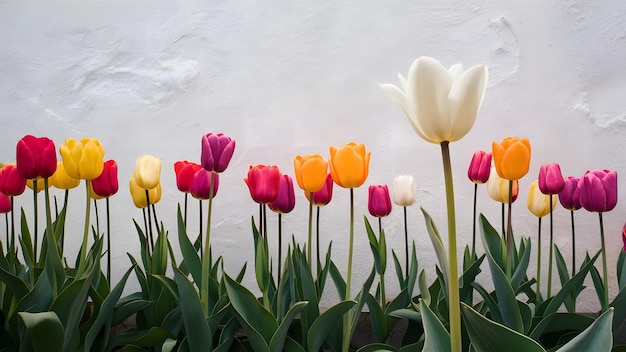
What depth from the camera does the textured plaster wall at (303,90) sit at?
1273mm

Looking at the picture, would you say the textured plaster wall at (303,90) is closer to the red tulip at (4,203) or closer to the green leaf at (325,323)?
the red tulip at (4,203)

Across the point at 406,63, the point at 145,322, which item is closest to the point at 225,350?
the point at 145,322

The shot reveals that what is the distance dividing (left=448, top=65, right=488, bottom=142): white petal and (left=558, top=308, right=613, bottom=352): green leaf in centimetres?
Answer: 21

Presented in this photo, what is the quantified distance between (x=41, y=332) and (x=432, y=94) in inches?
24.0

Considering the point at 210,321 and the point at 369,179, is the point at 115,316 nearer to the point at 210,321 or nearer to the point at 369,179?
the point at 210,321

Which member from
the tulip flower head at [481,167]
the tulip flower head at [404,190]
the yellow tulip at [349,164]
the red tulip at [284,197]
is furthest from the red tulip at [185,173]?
the tulip flower head at [481,167]

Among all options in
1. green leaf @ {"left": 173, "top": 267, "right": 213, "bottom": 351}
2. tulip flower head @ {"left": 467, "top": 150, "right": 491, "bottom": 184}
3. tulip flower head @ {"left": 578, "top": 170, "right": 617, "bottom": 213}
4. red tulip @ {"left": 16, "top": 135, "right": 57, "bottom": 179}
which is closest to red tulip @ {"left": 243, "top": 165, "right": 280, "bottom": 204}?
green leaf @ {"left": 173, "top": 267, "right": 213, "bottom": 351}

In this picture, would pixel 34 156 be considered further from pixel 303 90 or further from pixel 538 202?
pixel 538 202

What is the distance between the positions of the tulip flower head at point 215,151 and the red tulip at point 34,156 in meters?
0.22

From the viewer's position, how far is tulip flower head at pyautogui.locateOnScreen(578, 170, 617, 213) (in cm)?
90

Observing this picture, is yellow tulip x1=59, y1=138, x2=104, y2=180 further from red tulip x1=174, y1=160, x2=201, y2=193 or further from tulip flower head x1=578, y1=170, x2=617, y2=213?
tulip flower head x1=578, y1=170, x2=617, y2=213

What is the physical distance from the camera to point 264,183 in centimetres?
86

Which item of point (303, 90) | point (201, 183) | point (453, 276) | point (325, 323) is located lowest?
point (325, 323)

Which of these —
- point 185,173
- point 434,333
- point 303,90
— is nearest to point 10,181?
point 185,173
